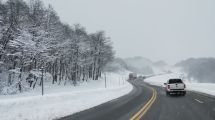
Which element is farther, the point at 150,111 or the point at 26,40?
the point at 26,40

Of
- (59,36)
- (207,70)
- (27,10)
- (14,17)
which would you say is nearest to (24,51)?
(14,17)

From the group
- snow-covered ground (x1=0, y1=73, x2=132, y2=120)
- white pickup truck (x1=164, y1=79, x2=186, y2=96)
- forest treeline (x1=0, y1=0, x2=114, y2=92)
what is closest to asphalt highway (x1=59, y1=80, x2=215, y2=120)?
snow-covered ground (x1=0, y1=73, x2=132, y2=120)

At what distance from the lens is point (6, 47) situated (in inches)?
1784

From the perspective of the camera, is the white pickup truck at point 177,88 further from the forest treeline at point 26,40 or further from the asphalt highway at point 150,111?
the forest treeline at point 26,40

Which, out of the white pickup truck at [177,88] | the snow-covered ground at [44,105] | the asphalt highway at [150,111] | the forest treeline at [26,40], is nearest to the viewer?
the snow-covered ground at [44,105]

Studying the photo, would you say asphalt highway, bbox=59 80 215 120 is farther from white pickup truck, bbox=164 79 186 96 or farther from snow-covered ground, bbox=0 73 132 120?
white pickup truck, bbox=164 79 186 96

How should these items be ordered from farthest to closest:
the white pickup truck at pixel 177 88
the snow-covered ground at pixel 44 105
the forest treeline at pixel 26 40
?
the forest treeline at pixel 26 40
the white pickup truck at pixel 177 88
the snow-covered ground at pixel 44 105

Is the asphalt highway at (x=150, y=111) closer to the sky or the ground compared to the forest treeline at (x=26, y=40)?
closer to the ground

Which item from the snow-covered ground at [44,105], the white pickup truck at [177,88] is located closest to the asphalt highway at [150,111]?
the snow-covered ground at [44,105]

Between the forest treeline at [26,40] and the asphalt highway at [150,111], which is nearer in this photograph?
the asphalt highway at [150,111]

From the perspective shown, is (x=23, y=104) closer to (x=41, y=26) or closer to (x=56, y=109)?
(x=56, y=109)

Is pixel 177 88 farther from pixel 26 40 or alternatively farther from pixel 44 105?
pixel 26 40

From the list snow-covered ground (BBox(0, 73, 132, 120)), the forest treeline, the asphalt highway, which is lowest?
the asphalt highway

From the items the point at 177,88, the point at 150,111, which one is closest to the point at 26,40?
the point at 177,88
